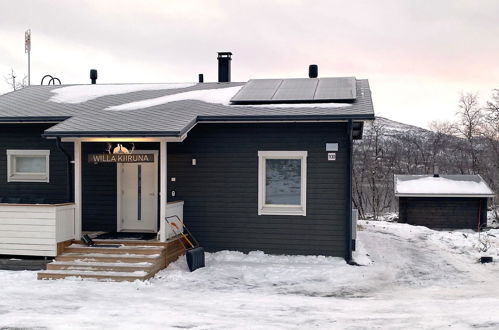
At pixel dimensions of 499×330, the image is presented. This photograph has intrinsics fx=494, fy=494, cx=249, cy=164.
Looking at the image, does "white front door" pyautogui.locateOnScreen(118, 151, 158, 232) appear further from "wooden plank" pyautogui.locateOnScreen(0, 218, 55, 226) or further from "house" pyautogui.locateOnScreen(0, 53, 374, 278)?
"wooden plank" pyautogui.locateOnScreen(0, 218, 55, 226)

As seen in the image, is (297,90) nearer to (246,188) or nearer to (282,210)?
(246,188)

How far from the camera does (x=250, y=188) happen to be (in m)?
11.9

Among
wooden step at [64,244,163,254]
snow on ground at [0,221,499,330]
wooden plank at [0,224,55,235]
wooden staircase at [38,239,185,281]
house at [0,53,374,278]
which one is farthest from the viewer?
house at [0,53,374,278]

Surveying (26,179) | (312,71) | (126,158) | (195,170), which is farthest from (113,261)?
(312,71)

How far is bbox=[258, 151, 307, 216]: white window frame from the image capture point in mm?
11617

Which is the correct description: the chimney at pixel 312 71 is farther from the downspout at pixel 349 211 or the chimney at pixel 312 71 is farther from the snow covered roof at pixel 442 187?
the snow covered roof at pixel 442 187

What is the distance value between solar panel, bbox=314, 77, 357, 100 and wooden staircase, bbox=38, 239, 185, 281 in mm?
5217

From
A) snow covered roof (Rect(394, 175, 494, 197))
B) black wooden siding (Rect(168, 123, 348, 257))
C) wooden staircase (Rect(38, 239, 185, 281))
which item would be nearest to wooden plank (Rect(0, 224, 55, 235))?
wooden staircase (Rect(38, 239, 185, 281))

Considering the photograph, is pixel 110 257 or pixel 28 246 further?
pixel 28 246

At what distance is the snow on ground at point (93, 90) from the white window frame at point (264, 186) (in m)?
5.59

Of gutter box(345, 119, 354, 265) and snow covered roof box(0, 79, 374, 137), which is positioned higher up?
snow covered roof box(0, 79, 374, 137)

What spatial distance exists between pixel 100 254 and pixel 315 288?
181 inches

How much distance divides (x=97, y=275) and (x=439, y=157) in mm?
51994

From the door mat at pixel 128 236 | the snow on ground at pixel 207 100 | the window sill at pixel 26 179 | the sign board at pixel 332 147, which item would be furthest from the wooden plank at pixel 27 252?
the sign board at pixel 332 147
